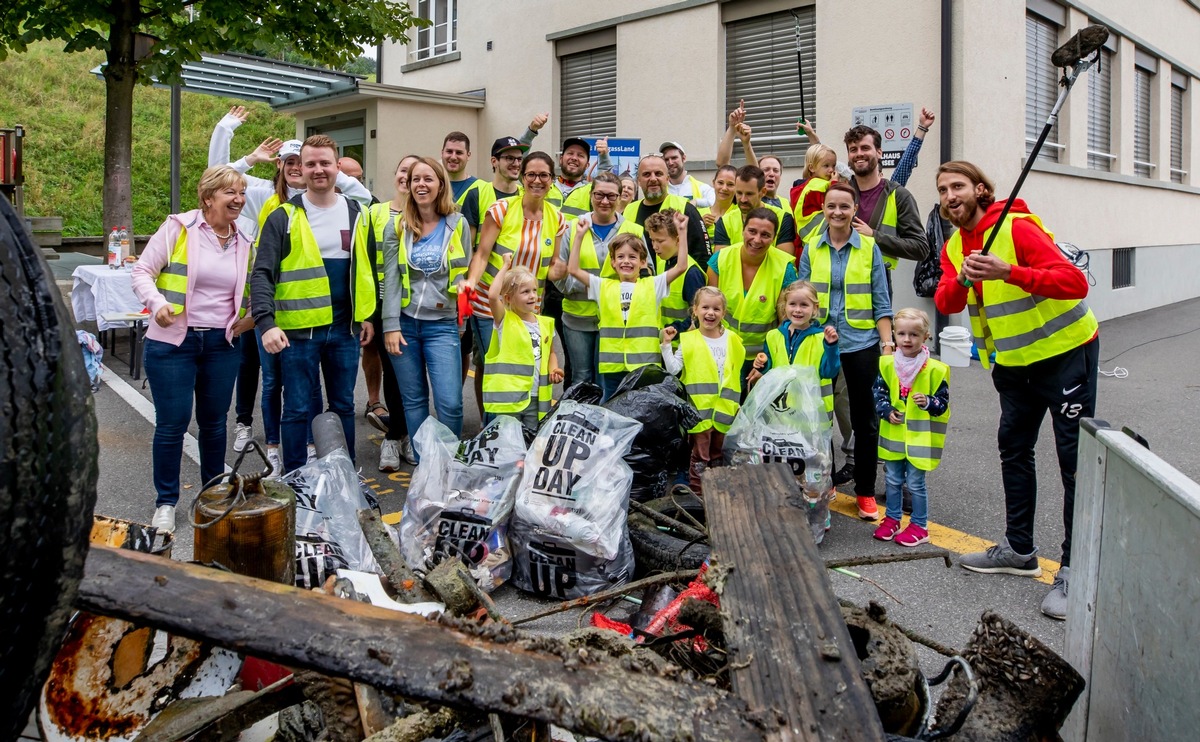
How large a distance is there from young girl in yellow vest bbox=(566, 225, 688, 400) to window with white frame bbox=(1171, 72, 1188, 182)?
50.6 ft

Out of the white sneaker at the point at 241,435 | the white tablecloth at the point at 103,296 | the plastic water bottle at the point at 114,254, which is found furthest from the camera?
the plastic water bottle at the point at 114,254

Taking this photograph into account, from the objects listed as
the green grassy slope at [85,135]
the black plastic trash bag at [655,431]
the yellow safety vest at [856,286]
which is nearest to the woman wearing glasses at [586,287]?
the black plastic trash bag at [655,431]

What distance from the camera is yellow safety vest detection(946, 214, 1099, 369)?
151 inches

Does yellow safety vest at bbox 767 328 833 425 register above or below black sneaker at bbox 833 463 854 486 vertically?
above

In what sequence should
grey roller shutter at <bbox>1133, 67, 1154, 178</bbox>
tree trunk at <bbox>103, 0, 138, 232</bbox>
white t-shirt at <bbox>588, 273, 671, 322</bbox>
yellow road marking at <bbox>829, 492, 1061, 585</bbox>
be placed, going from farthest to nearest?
grey roller shutter at <bbox>1133, 67, 1154, 178</bbox> → tree trunk at <bbox>103, 0, 138, 232</bbox> → white t-shirt at <bbox>588, 273, 671, 322</bbox> → yellow road marking at <bbox>829, 492, 1061, 585</bbox>

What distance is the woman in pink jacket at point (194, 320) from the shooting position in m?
4.55

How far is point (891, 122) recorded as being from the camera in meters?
9.99

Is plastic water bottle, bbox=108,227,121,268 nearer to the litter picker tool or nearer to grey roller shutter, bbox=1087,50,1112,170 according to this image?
the litter picker tool

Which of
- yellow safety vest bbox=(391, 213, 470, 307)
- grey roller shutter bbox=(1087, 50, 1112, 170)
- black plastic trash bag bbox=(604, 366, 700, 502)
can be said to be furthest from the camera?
grey roller shutter bbox=(1087, 50, 1112, 170)

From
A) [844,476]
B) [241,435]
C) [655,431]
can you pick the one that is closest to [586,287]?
[655,431]

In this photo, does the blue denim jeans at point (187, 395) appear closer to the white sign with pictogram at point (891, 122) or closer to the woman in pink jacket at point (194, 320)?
the woman in pink jacket at point (194, 320)

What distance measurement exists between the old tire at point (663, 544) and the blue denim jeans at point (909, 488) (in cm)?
105

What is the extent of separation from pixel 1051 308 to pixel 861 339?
1.32 metres

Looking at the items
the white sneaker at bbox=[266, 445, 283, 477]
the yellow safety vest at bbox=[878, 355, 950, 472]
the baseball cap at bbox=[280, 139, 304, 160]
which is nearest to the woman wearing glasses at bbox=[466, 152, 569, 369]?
the baseball cap at bbox=[280, 139, 304, 160]
